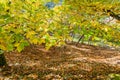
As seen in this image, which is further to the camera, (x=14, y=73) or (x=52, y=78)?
(x=14, y=73)

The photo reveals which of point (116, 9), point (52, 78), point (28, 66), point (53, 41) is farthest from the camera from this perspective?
point (28, 66)

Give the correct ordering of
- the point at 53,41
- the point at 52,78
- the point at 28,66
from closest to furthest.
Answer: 1. the point at 53,41
2. the point at 52,78
3. the point at 28,66

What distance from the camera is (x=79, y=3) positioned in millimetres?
12594

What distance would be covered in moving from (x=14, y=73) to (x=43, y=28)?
1282cm

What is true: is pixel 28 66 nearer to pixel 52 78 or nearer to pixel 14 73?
pixel 14 73

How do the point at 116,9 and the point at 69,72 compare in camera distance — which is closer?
the point at 116,9

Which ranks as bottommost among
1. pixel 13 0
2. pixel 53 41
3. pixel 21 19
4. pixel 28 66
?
pixel 28 66

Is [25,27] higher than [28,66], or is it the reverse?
[25,27]

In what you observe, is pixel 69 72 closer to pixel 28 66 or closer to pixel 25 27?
pixel 28 66

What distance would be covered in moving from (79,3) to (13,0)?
7043mm

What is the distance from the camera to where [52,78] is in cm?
1662

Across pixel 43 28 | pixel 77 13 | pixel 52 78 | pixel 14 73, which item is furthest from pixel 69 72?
pixel 43 28

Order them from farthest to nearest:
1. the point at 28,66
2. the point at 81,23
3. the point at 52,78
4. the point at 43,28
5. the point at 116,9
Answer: the point at 28,66 → the point at 52,78 → the point at 116,9 → the point at 81,23 → the point at 43,28

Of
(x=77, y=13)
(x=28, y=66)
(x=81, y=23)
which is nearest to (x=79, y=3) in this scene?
(x=77, y=13)
